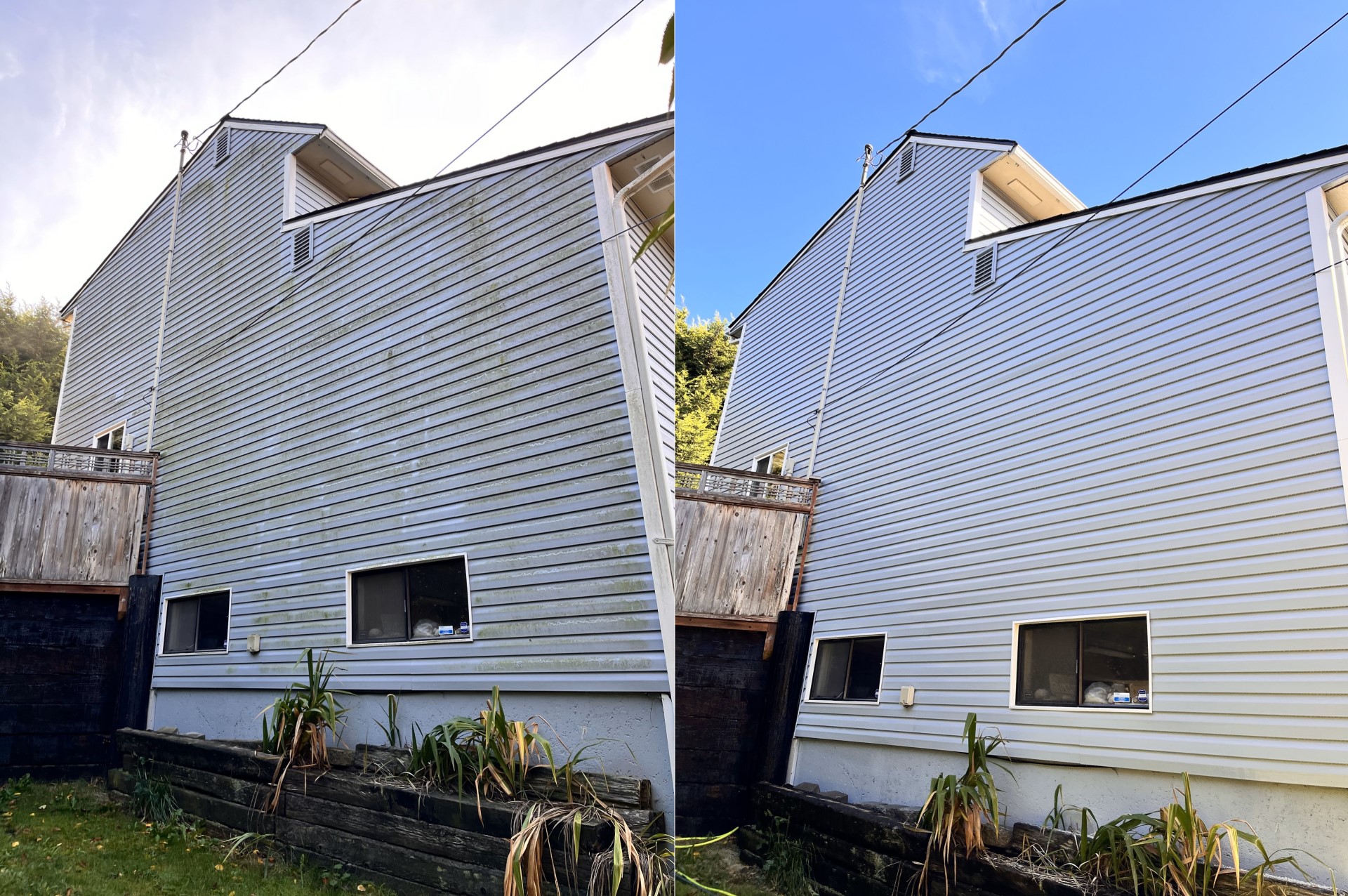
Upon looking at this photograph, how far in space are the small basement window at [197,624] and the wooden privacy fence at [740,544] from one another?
1.57 meters

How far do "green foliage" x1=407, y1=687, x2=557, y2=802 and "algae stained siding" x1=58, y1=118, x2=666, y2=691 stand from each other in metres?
0.10

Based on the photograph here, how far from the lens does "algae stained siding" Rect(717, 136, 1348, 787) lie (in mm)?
1317

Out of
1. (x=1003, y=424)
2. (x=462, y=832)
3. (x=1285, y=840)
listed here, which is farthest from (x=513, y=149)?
(x=1285, y=840)

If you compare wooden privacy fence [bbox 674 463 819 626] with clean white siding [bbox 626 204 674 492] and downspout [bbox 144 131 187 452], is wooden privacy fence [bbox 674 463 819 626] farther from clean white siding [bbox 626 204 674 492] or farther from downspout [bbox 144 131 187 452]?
downspout [bbox 144 131 187 452]

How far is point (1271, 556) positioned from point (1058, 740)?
487 millimetres

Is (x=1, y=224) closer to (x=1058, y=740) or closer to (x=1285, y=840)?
(x=1058, y=740)

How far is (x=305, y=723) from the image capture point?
2.30 metres

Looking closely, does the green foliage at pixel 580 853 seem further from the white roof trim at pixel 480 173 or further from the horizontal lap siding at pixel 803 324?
the white roof trim at pixel 480 173

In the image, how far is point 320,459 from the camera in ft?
8.52

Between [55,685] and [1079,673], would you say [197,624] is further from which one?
[1079,673]

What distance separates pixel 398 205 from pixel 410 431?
85 cm

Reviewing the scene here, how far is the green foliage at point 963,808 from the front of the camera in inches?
59.0

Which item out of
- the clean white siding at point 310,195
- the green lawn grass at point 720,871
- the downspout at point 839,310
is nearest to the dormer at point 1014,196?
the downspout at point 839,310

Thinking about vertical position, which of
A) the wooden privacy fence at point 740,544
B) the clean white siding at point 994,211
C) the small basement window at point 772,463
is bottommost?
the wooden privacy fence at point 740,544
